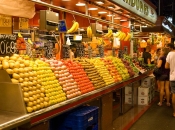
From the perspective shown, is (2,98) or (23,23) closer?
(2,98)

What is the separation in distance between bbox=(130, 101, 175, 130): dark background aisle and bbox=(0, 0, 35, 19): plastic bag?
145 inches

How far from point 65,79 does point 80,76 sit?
57cm

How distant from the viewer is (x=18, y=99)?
3.39 m

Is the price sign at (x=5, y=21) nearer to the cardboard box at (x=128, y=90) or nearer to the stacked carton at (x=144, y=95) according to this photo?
the cardboard box at (x=128, y=90)

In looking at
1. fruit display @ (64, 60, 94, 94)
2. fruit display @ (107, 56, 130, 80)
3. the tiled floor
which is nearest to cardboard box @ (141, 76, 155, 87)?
the tiled floor

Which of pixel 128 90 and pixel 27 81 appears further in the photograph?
pixel 128 90

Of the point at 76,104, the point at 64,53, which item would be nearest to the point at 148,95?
the point at 64,53

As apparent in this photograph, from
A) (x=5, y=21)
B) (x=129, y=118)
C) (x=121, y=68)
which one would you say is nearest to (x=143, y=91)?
(x=121, y=68)

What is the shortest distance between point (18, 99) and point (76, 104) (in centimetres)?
119

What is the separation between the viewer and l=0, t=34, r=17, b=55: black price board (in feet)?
12.8

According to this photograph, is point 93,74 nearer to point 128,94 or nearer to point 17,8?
point 17,8

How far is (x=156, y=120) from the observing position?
22.9ft

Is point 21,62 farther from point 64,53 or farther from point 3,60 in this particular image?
point 64,53

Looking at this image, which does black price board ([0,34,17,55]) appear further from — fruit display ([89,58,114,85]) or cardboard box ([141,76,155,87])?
cardboard box ([141,76,155,87])
